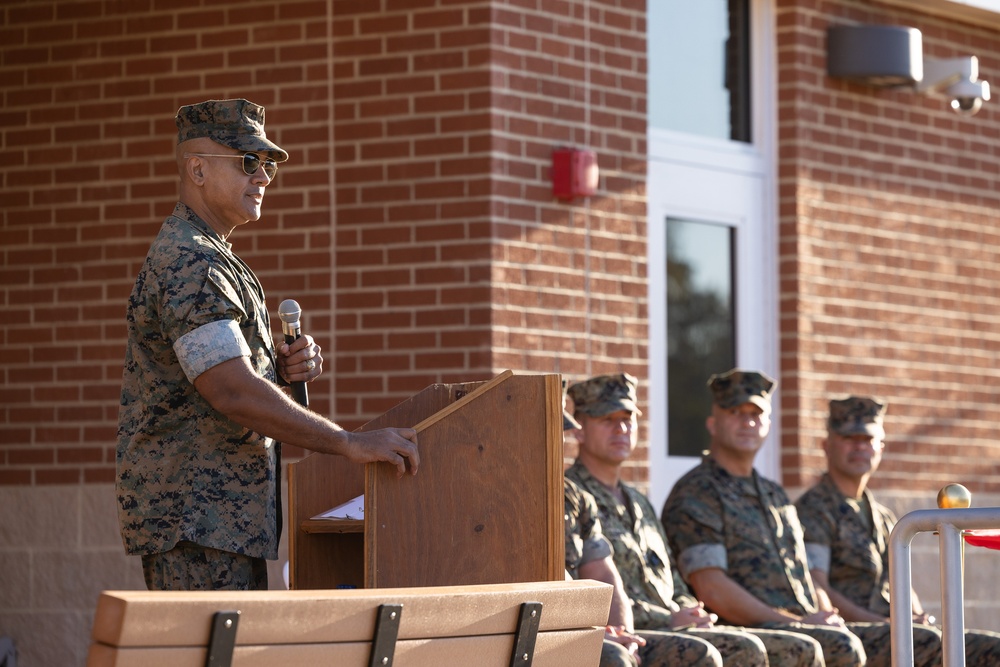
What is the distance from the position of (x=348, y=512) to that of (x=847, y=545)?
3736mm

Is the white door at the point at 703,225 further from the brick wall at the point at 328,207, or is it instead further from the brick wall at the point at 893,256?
the brick wall at the point at 328,207

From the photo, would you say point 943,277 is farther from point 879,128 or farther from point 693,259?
Result: point 693,259

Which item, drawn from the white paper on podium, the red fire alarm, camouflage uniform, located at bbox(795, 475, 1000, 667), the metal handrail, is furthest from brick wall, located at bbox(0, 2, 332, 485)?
the metal handrail

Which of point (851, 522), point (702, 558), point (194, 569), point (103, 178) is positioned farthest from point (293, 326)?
point (851, 522)

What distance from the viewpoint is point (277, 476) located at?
163 inches

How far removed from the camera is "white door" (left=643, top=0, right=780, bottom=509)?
8039mm

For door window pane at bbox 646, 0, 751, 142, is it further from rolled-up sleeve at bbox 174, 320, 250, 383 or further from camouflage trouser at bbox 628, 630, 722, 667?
rolled-up sleeve at bbox 174, 320, 250, 383

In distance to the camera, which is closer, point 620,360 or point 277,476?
point 277,476

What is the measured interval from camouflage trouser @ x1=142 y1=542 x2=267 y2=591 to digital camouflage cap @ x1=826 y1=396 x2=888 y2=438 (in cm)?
410

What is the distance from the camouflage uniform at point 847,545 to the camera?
7328 mm

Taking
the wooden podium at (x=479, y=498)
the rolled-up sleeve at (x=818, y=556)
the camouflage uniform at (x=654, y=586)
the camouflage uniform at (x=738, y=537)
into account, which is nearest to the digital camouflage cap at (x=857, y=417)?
the rolled-up sleeve at (x=818, y=556)

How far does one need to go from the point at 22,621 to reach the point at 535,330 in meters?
2.58

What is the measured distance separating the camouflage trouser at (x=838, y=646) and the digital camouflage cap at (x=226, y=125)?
322cm

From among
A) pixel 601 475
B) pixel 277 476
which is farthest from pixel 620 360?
pixel 277 476
